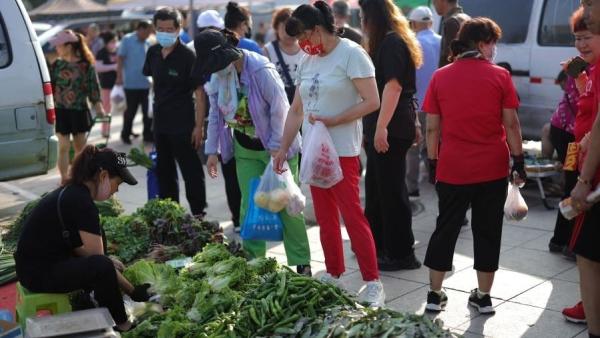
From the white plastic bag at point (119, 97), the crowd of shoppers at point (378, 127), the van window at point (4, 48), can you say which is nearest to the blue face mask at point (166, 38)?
the crowd of shoppers at point (378, 127)

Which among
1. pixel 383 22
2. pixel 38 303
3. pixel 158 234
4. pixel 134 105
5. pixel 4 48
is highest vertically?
pixel 383 22

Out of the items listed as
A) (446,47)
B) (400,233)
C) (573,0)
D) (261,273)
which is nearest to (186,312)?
(261,273)

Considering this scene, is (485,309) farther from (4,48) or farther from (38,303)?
(4,48)

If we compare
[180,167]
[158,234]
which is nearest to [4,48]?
[180,167]

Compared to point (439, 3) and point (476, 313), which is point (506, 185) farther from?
point (439, 3)

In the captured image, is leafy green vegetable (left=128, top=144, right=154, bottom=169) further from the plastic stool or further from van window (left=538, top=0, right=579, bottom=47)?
van window (left=538, top=0, right=579, bottom=47)

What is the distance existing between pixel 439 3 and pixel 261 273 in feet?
12.6

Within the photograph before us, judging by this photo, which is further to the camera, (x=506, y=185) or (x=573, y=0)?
(x=573, y=0)

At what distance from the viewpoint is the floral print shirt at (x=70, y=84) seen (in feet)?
31.4

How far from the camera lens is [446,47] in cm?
716

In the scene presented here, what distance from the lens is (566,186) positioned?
584 centimetres

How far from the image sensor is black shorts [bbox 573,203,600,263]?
4266 millimetres

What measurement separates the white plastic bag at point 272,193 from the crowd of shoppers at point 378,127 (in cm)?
9

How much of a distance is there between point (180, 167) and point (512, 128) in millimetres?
3539
